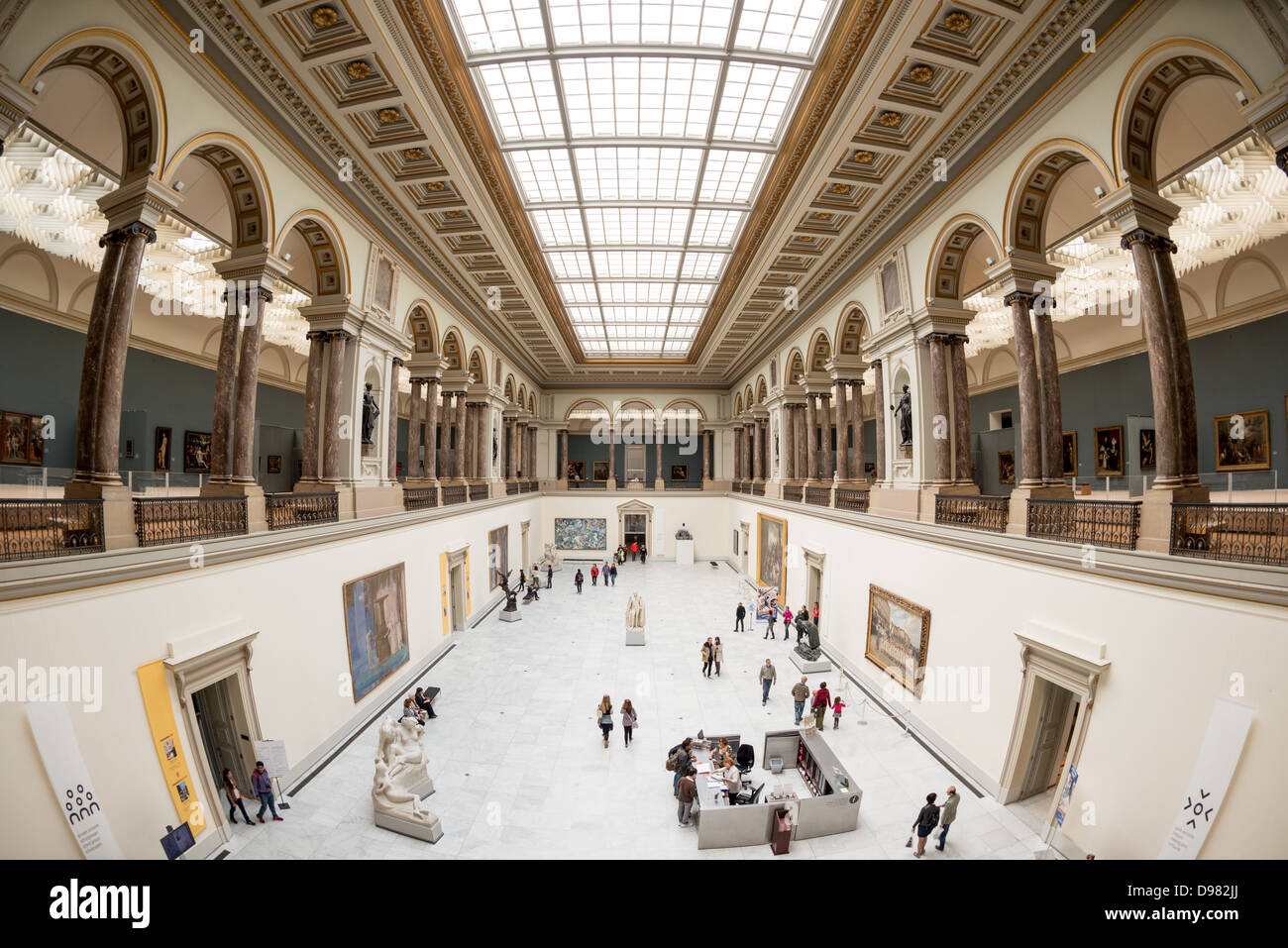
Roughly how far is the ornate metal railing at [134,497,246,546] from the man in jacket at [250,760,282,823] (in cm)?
329

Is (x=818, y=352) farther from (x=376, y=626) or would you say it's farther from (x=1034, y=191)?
(x=376, y=626)

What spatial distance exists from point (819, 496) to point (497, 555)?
1252 centimetres

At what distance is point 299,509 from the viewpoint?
9648 mm

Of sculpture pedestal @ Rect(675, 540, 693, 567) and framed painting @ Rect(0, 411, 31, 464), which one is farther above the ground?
framed painting @ Rect(0, 411, 31, 464)

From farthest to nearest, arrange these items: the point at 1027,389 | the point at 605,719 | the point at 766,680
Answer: the point at 766,680 < the point at 605,719 < the point at 1027,389

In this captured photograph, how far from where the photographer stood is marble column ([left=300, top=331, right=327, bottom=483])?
11.3 meters

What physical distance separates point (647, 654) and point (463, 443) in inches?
405

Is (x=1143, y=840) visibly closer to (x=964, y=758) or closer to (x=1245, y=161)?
(x=964, y=758)

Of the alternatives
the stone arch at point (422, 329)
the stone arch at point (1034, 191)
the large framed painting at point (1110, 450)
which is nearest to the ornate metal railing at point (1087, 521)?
the stone arch at point (1034, 191)

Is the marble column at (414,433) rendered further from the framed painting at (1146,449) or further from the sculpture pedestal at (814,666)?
the framed painting at (1146,449)

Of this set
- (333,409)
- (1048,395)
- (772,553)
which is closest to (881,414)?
(1048,395)

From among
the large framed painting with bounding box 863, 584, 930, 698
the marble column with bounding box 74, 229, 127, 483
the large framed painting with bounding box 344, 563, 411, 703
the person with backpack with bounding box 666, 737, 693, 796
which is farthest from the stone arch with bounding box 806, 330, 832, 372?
the marble column with bounding box 74, 229, 127, 483

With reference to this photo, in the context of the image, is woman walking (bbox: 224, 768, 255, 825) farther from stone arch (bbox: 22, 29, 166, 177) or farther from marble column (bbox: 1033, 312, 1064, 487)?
marble column (bbox: 1033, 312, 1064, 487)

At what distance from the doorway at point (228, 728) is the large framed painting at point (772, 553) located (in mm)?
15811
